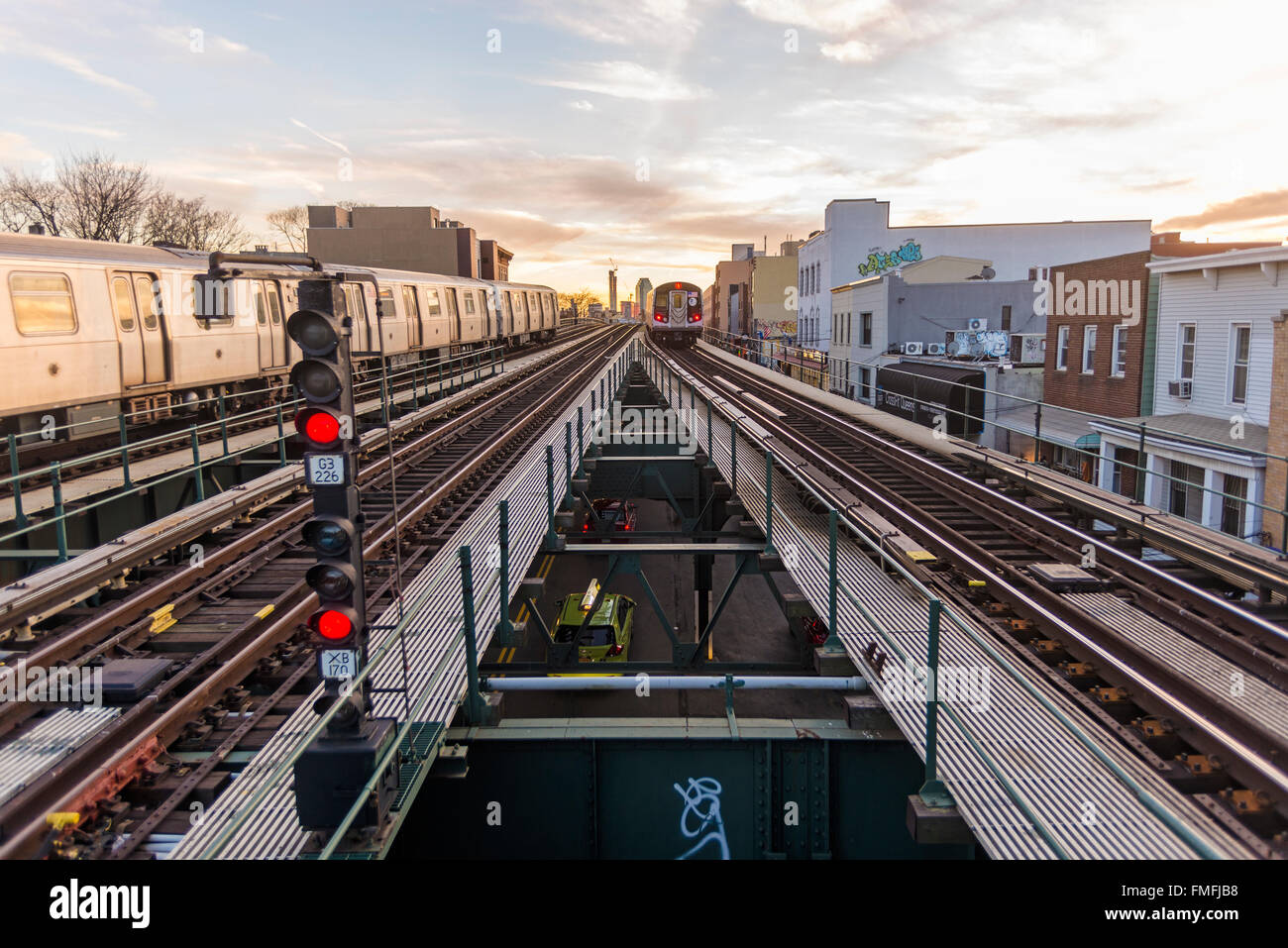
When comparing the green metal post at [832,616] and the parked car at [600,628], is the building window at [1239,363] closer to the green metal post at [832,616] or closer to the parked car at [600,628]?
the parked car at [600,628]

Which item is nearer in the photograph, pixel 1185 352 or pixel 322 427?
pixel 322 427

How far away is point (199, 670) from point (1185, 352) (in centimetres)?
2115

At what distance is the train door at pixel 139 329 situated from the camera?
13.5 meters

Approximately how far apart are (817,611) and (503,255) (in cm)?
9274

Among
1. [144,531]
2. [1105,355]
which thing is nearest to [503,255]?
[1105,355]

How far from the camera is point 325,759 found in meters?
4.44

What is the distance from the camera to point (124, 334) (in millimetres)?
13508

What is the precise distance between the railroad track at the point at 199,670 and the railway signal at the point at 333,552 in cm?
29

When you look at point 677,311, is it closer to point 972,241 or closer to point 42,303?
point 972,241

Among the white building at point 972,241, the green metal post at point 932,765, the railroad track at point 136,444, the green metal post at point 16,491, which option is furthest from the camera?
the white building at point 972,241

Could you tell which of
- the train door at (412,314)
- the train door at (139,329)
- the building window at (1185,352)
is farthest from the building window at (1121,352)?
the train door at (139,329)

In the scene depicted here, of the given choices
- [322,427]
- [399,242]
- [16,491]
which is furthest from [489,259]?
[322,427]

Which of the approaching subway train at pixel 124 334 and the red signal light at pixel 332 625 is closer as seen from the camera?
the red signal light at pixel 332 625

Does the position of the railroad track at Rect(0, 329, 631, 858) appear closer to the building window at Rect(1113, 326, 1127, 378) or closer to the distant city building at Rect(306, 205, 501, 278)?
the building window at Rect(1113, 326, 1127, 378)
